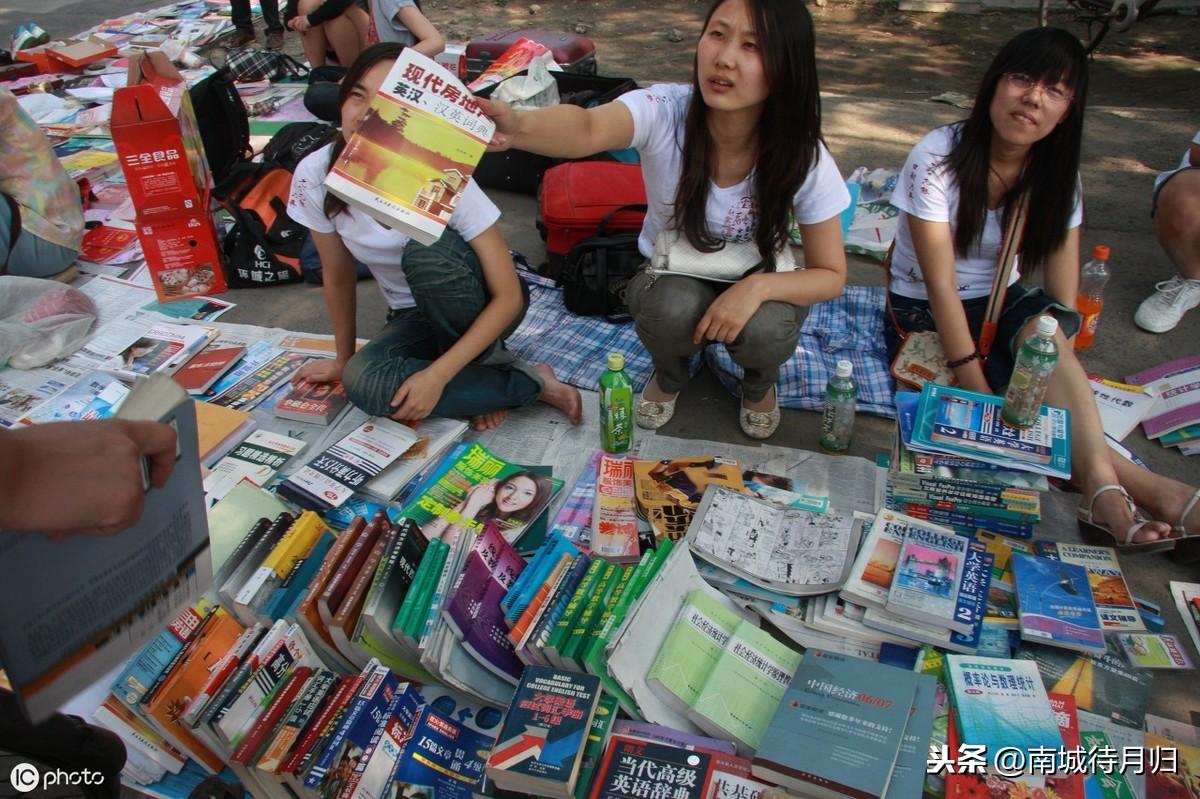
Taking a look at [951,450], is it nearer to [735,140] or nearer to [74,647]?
[735,140]

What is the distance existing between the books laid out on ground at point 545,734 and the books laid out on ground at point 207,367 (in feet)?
6.19

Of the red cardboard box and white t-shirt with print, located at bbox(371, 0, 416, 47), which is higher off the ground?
white t-shirt with print, located at bbox(371, 0, 416, 47)

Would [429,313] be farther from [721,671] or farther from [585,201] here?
[721,671]

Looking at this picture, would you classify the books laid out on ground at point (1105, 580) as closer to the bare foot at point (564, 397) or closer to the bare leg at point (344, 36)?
the bare foot at point (564, 397)

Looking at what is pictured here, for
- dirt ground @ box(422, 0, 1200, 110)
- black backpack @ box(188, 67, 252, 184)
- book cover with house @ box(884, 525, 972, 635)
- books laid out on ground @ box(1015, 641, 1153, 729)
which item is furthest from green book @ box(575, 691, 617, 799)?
dirt ground @ box(422, 0, 1200, 110)

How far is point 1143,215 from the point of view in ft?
11.9

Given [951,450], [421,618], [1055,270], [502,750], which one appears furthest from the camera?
[1055,270]

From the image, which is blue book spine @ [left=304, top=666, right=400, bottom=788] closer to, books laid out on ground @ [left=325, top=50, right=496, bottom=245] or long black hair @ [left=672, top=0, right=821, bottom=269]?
books laid out on ground @ [left=325, top=50, right=496, bottom=245]

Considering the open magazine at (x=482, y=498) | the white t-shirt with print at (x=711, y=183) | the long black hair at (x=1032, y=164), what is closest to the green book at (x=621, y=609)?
the open magazine at (x=482, y=498)

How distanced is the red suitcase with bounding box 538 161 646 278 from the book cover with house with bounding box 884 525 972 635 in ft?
5.70

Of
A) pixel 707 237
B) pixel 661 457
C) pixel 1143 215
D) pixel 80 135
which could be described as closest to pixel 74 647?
pixel 661 457

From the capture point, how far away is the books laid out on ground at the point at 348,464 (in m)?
2.25

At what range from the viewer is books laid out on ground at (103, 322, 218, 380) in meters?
2.93

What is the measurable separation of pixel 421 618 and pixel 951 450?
1.31m
